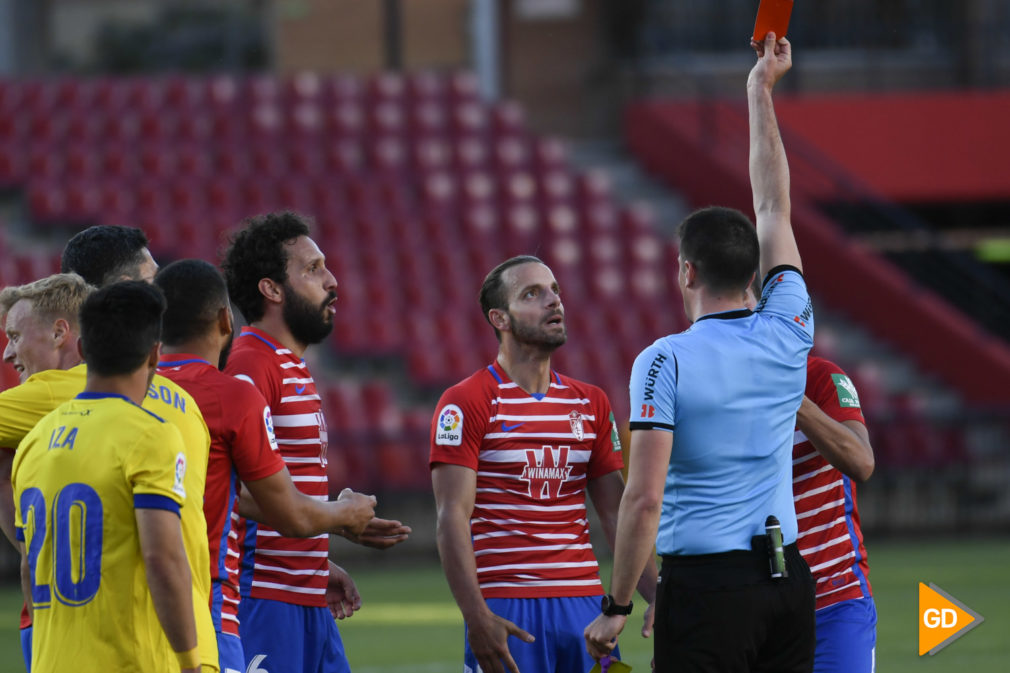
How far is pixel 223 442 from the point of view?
3.93 m

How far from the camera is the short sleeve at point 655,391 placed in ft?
12.6

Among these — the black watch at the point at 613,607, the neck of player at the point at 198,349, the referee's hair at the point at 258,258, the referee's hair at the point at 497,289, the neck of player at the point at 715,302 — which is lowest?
the black watch at the point at 613,607

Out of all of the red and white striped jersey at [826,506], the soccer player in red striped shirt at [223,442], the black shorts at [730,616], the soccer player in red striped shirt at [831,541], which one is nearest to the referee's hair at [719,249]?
the soccer player in red striped shirt at [831,541]

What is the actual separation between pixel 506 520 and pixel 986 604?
6.99 meters

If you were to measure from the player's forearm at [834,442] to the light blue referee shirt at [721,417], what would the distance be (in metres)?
0.22

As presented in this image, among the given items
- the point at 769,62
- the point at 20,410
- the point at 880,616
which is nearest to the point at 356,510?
the point at 20,410

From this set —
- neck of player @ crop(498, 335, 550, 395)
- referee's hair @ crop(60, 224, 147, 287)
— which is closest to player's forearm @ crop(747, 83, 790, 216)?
neck of player @ crop(498, 335, 550, 395)

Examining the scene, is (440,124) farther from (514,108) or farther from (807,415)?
(807,415)

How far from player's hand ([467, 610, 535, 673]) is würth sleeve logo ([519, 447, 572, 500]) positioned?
46 centimetres

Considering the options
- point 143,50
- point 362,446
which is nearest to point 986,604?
point 362,446

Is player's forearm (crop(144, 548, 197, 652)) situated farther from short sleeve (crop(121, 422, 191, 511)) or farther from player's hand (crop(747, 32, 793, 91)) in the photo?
player's hand (crop(747, 32, 793, 91))

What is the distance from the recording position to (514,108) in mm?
19594

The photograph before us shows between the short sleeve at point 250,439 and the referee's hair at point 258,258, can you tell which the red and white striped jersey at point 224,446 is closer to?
the short sleeve at point 250,439

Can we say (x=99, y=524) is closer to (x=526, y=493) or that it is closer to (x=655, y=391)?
(x=655, y=391)
